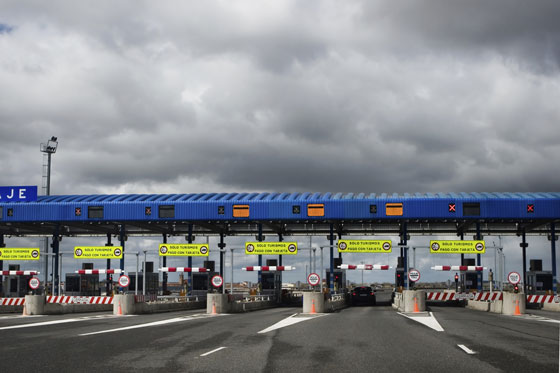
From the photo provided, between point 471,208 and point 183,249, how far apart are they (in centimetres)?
2221

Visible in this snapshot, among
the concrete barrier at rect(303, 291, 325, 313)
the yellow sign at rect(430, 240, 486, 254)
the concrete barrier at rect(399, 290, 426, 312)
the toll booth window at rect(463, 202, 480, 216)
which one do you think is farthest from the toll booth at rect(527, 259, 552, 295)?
the concrete barrier at rect(303, 291, 325, 313)

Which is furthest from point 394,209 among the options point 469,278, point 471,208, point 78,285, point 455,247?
point 78,285

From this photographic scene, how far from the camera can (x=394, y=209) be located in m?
46.3

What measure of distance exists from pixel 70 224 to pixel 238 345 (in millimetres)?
43755

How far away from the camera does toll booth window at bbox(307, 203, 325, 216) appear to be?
47219mm

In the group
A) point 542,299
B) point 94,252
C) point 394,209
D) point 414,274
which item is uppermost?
point 394,209

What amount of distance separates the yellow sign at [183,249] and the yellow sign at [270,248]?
3465mm

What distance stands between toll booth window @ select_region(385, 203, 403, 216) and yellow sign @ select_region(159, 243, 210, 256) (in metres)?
14.2

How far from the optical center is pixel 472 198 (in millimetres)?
46125

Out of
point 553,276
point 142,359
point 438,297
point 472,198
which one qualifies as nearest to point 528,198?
point 472,198

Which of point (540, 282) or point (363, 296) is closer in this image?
point (540, 282)

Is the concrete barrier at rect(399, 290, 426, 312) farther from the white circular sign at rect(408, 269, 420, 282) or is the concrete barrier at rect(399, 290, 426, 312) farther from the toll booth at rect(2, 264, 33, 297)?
the toll booth at rect(2, 264, 33, 297)

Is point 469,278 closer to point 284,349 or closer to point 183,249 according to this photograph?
point 183,249

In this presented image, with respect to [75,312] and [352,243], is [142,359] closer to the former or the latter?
[75,312]
